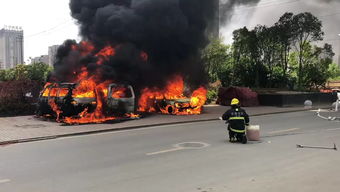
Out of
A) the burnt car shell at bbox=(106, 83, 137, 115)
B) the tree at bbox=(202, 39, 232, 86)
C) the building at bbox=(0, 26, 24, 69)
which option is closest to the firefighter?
the burnt car shell at bbox=(106, 83, 137, 115)

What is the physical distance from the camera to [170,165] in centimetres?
654

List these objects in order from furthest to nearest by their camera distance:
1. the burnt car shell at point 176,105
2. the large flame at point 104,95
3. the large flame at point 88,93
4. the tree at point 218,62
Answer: the tree at point 218,62 → the burnt car shell at point 176,105 → the large flame at point 104,95 → the large flame at point 88,93

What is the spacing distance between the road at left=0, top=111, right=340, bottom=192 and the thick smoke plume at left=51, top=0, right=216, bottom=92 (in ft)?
24.1

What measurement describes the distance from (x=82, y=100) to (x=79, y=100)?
0.12m

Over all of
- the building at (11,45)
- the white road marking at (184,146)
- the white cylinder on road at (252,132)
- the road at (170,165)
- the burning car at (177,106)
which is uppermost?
the building at (11,45)

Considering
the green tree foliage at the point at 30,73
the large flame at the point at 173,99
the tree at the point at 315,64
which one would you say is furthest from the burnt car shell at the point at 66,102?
the tree at the point at 315,64

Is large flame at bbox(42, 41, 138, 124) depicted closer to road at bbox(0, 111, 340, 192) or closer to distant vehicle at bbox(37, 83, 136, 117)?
distant vehicle at bbox(37, 83, 136, 117)

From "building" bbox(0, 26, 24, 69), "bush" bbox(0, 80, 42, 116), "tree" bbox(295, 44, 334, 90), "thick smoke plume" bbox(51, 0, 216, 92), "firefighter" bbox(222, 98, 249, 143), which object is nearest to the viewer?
"firefighter" bbox(222, 98, 249, 143)

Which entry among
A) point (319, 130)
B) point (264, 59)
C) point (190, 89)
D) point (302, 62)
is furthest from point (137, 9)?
point (302, 62)

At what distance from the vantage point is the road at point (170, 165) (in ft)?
17.1

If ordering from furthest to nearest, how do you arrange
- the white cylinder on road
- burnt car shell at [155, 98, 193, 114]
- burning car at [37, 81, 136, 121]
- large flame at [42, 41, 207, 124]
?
burnt car shell at [155, 98, 193, 114], large flame at [42, 41, 207, 124], burning car at [37, 81, 136, 121], the white cylinder on road

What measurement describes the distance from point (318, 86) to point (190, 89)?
673 inches

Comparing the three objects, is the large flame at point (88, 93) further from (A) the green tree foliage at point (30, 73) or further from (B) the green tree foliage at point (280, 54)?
(B) the green tree foliage at point (280, 54)

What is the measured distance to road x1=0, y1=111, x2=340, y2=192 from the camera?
5.23 metres
